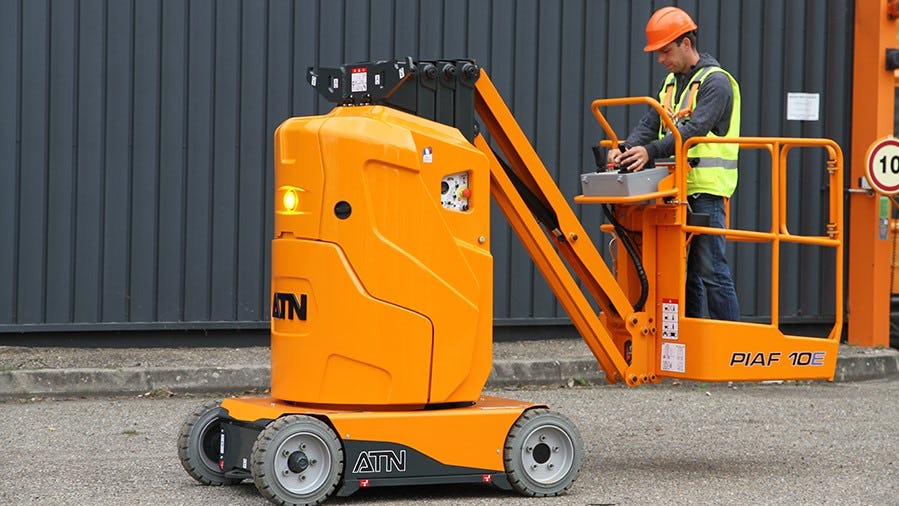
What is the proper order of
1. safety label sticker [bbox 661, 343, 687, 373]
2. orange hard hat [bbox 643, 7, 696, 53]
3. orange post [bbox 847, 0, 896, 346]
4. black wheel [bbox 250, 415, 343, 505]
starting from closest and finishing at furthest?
black wheel [bbox 250, 415, 343, 505] < safety label sticker [bbox 661, 343, 687, 373] < orange hard hat [bbox 643, 7, 696, 53] < orange post [bbox 847, 0, 896, 346]

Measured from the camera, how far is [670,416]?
341 inches

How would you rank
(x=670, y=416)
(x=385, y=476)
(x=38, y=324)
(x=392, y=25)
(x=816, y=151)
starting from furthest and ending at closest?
(x=816, y=151)
(x=392, y=25)
(x=38, y=324)
(x=670, y=416)
(x=385, y=476)

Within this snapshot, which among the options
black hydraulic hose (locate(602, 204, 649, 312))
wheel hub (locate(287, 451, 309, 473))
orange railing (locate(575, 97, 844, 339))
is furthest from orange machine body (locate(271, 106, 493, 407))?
black hydraulic hose (locate(602, 204, 649, 312))

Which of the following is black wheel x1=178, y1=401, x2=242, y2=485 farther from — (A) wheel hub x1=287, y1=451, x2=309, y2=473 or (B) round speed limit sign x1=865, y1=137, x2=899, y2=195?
(B) round speed limit sign x1=865, y1=137, x2=899, y2=195

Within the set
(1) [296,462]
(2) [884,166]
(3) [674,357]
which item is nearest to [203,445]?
(1) [296,462]

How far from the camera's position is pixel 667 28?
6.89 meters

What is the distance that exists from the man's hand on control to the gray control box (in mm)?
46

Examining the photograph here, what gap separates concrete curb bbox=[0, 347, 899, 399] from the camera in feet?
29.3

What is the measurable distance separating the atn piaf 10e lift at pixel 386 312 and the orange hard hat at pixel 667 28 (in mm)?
592

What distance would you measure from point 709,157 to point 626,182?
592 mm

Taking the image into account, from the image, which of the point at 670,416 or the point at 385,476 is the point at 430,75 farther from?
the point at 670,416

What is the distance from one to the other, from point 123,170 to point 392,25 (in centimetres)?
226

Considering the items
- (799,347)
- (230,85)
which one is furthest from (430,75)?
(230,85)

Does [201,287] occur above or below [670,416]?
above
